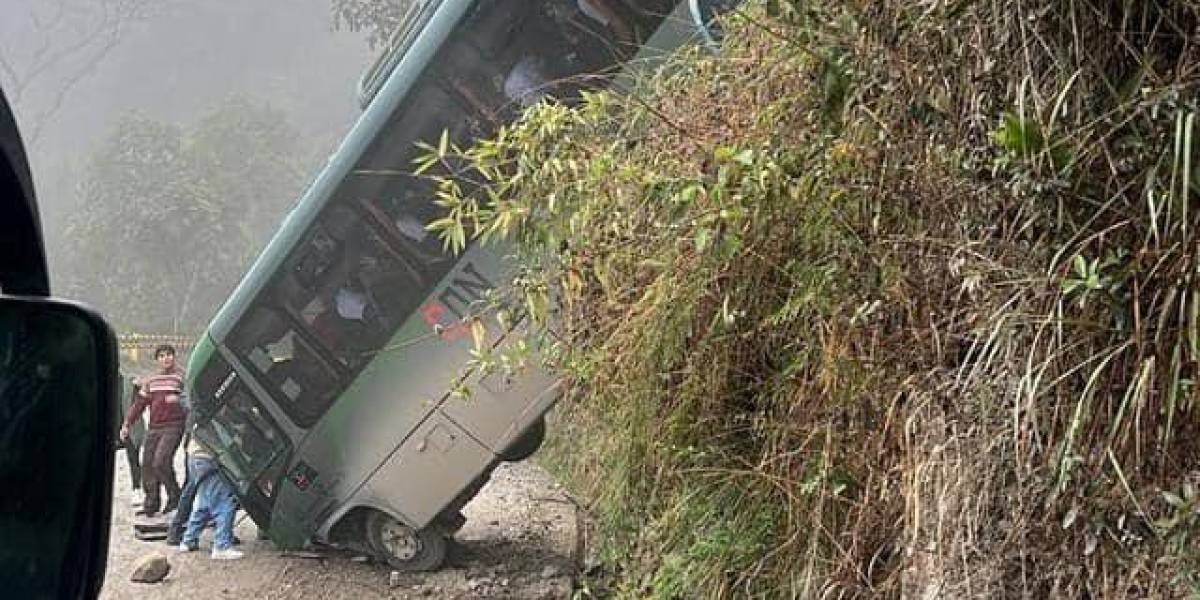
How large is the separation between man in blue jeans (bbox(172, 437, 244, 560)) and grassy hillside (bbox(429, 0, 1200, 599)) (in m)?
4.31

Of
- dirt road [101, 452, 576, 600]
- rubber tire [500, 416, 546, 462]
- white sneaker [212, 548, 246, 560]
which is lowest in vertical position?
white sneaker [212, 548, 246, 560]

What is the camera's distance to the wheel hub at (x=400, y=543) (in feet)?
21.7

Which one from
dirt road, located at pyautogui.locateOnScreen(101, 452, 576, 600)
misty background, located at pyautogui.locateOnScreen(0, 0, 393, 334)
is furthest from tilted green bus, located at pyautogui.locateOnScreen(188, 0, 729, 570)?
misty background, located at pyautogui.locateOnScreen(0, 0, 393, 334)

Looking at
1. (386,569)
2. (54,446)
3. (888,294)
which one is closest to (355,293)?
(386,569)

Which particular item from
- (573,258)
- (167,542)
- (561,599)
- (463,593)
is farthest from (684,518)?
(167,542)

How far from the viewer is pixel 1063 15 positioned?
5.97 feet

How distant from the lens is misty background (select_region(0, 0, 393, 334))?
78.0 feet

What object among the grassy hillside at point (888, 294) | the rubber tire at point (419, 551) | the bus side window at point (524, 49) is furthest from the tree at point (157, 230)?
the grassy hillside at point (888, 294)

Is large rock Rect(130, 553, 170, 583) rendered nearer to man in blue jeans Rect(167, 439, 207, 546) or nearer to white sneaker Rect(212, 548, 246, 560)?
white sneaker Rect(212, 548, 246, 560)

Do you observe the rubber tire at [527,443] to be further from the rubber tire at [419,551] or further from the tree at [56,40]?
the tree at [56,40]

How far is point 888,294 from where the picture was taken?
2232 millimetres

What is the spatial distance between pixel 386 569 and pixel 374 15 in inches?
405

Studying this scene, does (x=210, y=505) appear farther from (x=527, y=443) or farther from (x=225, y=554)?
(x=527, y=443)

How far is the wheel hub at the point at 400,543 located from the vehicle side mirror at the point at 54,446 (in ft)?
18.4
